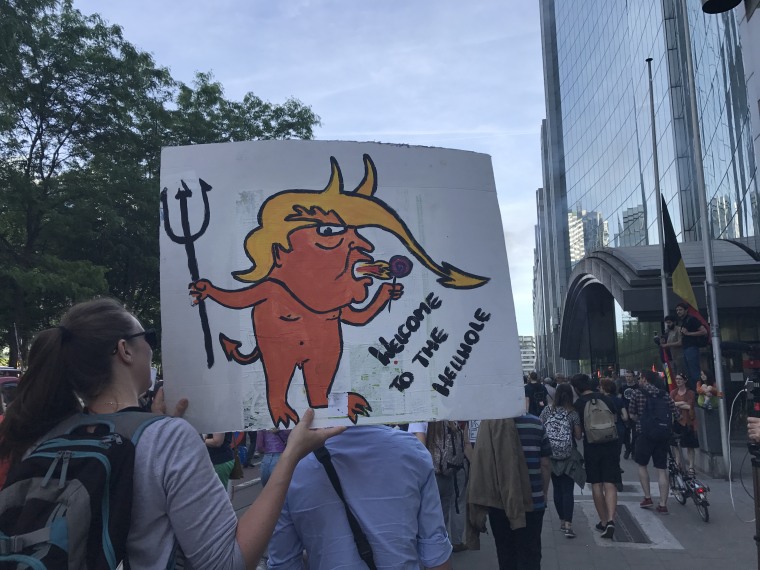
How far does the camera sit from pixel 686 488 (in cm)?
994

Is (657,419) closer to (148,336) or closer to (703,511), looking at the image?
(703,511)

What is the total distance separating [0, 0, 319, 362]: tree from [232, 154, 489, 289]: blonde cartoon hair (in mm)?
13888

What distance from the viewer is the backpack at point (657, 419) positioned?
982cm

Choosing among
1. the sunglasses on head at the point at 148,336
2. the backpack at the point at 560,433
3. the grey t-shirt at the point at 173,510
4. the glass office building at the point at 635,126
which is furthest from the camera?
the glass office building at the point at 635,126

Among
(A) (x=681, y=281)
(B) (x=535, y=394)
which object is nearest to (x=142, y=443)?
(A) (x=681, y=281)

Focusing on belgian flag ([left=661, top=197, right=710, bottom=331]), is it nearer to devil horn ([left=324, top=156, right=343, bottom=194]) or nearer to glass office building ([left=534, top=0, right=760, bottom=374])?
glass office building ([left=534, top=0, right=760, bottom=374])

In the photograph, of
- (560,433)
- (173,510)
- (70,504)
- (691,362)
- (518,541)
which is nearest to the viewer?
(70,504)

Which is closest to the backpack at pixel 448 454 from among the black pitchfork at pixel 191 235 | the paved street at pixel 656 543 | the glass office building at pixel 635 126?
the paved street at pixel 656 543

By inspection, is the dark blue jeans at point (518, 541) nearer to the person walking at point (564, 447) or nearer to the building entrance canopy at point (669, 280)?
the person walking at point (564, 447)

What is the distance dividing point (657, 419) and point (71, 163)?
1464 centimetres

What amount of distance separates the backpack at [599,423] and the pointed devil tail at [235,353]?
7.18 m

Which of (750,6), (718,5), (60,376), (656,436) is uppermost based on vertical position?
(750,6)

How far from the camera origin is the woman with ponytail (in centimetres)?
174

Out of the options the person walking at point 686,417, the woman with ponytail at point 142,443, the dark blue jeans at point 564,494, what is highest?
the woman with ponytail at point 142,443
